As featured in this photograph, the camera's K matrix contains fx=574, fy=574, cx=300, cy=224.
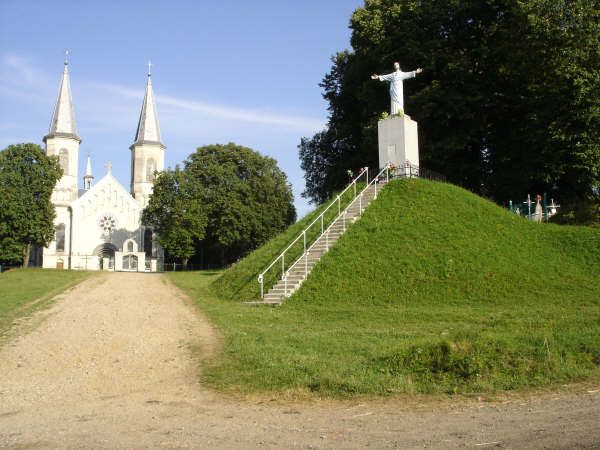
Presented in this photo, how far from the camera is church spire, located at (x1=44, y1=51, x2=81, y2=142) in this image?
68.9m

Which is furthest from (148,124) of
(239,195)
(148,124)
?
(239,195)

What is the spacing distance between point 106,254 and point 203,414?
62.8 metres

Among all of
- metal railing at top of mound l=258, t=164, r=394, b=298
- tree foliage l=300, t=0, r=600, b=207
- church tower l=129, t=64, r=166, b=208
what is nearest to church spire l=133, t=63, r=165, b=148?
church tower l=129, t=64, r=166, b=208

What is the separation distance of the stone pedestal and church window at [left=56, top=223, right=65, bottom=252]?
49.9 m

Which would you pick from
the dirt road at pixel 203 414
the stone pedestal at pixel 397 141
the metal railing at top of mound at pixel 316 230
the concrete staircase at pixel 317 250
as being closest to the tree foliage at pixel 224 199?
the metal railing at top of mound at pixel 316 230

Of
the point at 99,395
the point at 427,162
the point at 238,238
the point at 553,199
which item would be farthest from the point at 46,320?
the point at 238,238

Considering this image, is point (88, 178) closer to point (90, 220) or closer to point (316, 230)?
point (90, 220)

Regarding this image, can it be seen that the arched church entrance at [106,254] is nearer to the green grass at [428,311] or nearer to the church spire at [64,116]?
the church spire at [64,116]

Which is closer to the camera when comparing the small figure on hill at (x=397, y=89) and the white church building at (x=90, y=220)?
the small figure on hill at (x=397, y=89)

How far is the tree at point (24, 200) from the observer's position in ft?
169

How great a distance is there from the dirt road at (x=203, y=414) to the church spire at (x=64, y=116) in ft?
209

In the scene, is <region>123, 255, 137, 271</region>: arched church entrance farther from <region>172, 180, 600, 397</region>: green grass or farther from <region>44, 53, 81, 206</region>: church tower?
<region>172, 180, 600, 397</region>: green grass

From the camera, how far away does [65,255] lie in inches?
2559

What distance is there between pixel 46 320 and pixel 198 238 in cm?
3781
